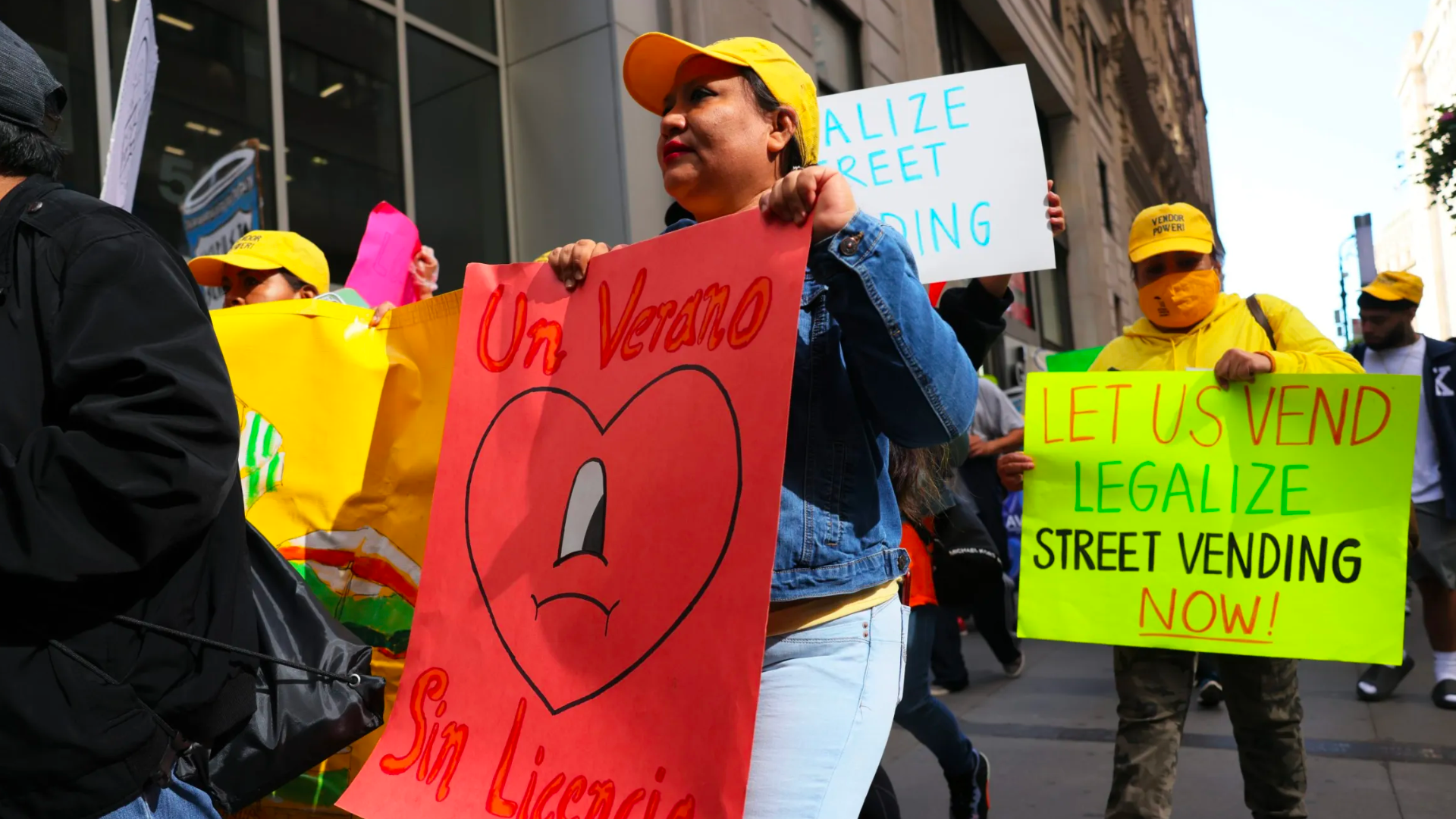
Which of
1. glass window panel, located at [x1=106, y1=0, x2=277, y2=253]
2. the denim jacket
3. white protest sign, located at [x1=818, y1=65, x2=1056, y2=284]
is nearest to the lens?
the denim jacket

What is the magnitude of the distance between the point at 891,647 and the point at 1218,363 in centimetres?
191

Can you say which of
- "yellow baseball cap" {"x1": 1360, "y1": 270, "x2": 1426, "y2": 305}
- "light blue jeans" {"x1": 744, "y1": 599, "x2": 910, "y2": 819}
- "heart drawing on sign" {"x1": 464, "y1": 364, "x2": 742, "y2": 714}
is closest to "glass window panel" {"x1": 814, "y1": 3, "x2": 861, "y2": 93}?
"yellow baseball cap" {"x1": 1360, "y1": 270, "x2": 1426, "y2": 305}

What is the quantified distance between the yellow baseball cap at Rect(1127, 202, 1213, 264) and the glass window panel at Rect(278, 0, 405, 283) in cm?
503

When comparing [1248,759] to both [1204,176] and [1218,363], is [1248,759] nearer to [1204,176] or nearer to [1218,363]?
[1218,363]

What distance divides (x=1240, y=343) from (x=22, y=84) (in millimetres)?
3030

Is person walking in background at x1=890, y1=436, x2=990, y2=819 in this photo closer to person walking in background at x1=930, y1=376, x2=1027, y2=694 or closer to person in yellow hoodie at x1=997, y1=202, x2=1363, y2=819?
person in yellow hoodie at x1=997, y1=202, x2=1363, y2=819

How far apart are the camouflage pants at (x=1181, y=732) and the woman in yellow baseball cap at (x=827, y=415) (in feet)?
4.87

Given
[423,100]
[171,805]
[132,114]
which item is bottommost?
[171,805]

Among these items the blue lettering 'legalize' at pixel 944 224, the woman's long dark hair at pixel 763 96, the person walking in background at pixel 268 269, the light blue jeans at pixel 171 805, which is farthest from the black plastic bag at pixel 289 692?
the blue lettering 'legalize' at pixel 944 224

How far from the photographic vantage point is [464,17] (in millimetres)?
8281

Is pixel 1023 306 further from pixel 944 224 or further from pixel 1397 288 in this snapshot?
pixel 944 224

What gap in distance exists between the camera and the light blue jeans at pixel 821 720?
1.65 meters

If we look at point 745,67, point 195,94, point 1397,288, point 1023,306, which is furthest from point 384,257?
point 1023,306

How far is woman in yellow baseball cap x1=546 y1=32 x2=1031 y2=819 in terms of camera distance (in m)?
1.64
